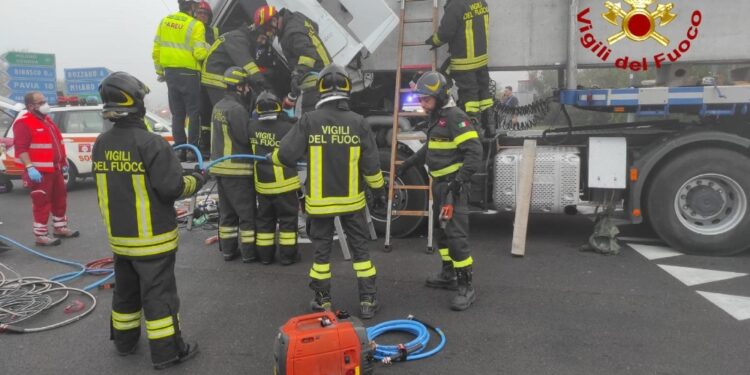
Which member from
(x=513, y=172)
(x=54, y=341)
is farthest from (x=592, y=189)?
(x=54, y=341)

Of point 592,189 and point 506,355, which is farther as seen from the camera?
point 592,189

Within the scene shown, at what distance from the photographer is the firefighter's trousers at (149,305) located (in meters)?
3.15

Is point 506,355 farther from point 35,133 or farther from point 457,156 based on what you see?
point 35,133

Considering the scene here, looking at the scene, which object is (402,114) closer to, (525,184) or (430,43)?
(430,43)

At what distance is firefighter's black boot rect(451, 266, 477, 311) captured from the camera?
401 cm

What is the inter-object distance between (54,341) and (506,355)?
3158 mm

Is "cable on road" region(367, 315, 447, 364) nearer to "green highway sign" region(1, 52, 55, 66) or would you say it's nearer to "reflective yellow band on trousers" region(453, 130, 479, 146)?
"reflective yellow band on trousers" region(453, 130, 479, 146)

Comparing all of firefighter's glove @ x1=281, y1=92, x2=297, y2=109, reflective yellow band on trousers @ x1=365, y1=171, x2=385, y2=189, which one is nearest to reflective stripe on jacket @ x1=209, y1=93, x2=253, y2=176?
→ firefighter's glove @ x1=281, y1=92, x2=297, y2=109

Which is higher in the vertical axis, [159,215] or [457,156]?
[457,156]

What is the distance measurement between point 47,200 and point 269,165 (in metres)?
3.37

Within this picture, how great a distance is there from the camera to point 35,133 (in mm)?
6395

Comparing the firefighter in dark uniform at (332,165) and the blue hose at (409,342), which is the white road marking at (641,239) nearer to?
the blue hose at (409,342)

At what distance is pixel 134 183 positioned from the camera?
3.10 metres

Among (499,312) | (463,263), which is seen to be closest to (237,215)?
(463,263)
